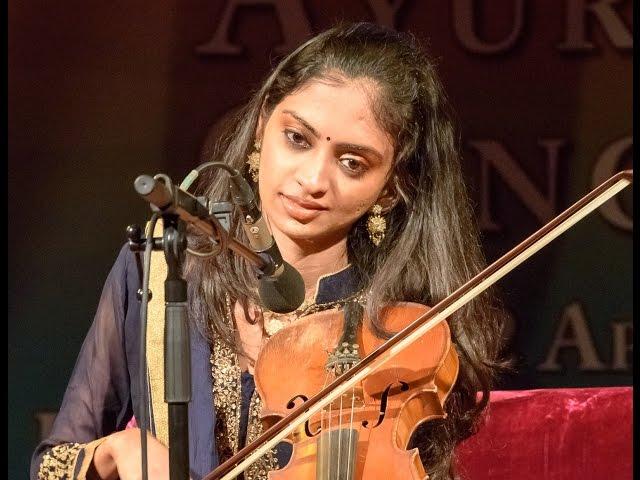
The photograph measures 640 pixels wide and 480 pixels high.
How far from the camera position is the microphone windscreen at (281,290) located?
1538 millimetres

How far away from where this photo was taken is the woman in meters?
1.97

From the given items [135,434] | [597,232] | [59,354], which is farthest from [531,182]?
[135,434]

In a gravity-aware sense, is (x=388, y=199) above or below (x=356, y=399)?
above

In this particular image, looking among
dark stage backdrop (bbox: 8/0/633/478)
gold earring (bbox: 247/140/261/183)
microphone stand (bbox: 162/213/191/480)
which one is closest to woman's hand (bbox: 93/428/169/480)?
microphone stand (bbox: 162/213/191/480)

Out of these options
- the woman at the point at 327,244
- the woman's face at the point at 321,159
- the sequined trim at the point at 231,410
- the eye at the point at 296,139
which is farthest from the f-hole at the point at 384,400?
the eye at the point at 296,139

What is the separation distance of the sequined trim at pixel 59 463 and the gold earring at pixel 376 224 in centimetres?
64

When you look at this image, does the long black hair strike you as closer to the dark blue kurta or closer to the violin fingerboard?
the dark blue kurta

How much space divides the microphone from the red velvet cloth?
72cm

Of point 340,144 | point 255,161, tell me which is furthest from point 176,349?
point 255,161

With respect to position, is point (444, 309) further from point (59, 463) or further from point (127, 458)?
point (59, 463)

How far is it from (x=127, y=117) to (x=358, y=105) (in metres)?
0.99

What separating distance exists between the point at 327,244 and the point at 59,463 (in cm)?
61

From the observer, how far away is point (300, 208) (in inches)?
77.8

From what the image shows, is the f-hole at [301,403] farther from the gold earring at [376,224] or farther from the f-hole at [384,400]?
the gold earring at [376,224]
